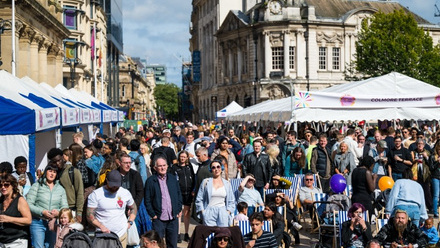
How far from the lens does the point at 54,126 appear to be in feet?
50.0

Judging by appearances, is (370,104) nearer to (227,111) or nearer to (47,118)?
(47,118)

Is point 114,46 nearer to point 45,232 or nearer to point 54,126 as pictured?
point 54,126

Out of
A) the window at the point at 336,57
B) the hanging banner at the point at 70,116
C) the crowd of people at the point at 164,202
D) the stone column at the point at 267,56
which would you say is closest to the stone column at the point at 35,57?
the hanging banner at the point at 70,116

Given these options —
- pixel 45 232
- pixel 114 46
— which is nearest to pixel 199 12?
pixel 114 46

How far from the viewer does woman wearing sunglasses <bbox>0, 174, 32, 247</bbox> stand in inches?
329

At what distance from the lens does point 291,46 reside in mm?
68875

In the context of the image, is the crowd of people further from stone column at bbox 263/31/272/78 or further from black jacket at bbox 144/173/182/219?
stone column at bbox 263/31/272/78

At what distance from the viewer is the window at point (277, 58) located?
226ft

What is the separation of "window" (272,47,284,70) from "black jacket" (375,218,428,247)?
59.7m

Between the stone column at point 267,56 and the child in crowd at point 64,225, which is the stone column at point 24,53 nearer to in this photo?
the child in crowd at point 64,225

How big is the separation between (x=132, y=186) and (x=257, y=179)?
13.9ft

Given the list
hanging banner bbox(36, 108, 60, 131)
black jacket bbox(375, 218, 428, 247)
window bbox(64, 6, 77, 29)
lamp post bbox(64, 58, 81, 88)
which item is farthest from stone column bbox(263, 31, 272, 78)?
black jacket bbox(375, 218, 428, 247)

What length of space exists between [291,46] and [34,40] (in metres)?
36.3

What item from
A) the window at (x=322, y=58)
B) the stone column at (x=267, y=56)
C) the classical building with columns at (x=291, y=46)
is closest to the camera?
the classical building with columns at (x=291, y=46)
